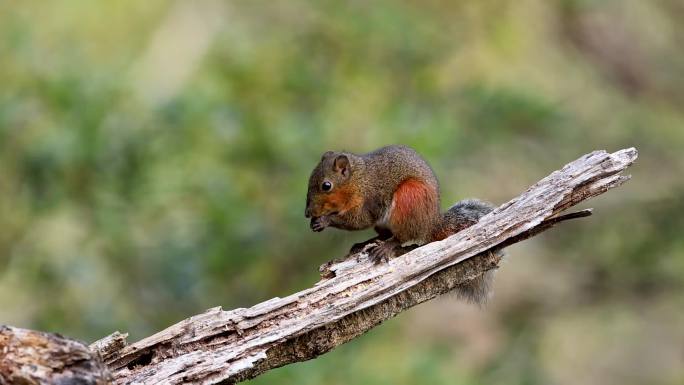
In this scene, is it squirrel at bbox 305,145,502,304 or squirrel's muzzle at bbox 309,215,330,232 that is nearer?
squirrel at bbox 305,145,502,304

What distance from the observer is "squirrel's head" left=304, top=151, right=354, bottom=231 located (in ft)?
16.9

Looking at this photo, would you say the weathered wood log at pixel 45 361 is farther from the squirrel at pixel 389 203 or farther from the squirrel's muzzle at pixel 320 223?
the squirrel's muzzle at pixel 320 223

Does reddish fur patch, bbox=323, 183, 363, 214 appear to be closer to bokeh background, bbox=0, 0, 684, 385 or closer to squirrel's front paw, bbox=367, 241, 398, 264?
squirrel's front paw, bbox=367, 241, 398, 264

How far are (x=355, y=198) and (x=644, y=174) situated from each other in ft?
21.3

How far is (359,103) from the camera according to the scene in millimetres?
8781

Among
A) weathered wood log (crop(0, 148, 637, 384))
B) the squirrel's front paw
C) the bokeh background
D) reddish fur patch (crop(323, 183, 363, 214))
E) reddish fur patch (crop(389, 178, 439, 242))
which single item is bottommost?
weathered wood log (crop(0, 148, 637, 384))

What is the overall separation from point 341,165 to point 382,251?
1075 mm

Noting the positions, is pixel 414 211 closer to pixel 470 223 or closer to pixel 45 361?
pixel 470 223

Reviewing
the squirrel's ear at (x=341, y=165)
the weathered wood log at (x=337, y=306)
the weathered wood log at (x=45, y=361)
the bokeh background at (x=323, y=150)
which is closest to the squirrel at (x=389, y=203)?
the squirrel's ear at (x=341, y=165)

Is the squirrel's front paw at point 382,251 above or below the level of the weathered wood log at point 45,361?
above

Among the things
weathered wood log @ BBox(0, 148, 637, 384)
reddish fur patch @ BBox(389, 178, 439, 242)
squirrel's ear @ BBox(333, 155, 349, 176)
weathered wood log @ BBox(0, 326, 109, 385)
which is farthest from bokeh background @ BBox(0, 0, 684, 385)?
weathered wood log @ BBox(0, 326, 109, 385)

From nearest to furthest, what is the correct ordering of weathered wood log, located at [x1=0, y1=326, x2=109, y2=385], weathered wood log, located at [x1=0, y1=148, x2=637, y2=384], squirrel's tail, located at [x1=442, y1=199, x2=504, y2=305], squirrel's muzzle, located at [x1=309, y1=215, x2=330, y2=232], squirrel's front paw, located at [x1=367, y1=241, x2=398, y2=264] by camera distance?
weathered wood log, located at [x1=0, y1=326, x2=109, y2=385], weathered wood log, located at [x1=0, y1=148, x2=637, y2=384], squirrel's front paw, located at [x1=367, y1=241, x2=398, y2=264], squirrel's tail, located at [x1=442, y1=199, x2=504, y2=305], squirrel's muzzle, located at [x1=309, y1=215, x2=330, y2=232]

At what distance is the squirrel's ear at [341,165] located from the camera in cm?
521

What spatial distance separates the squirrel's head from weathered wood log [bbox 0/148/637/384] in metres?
1.03
